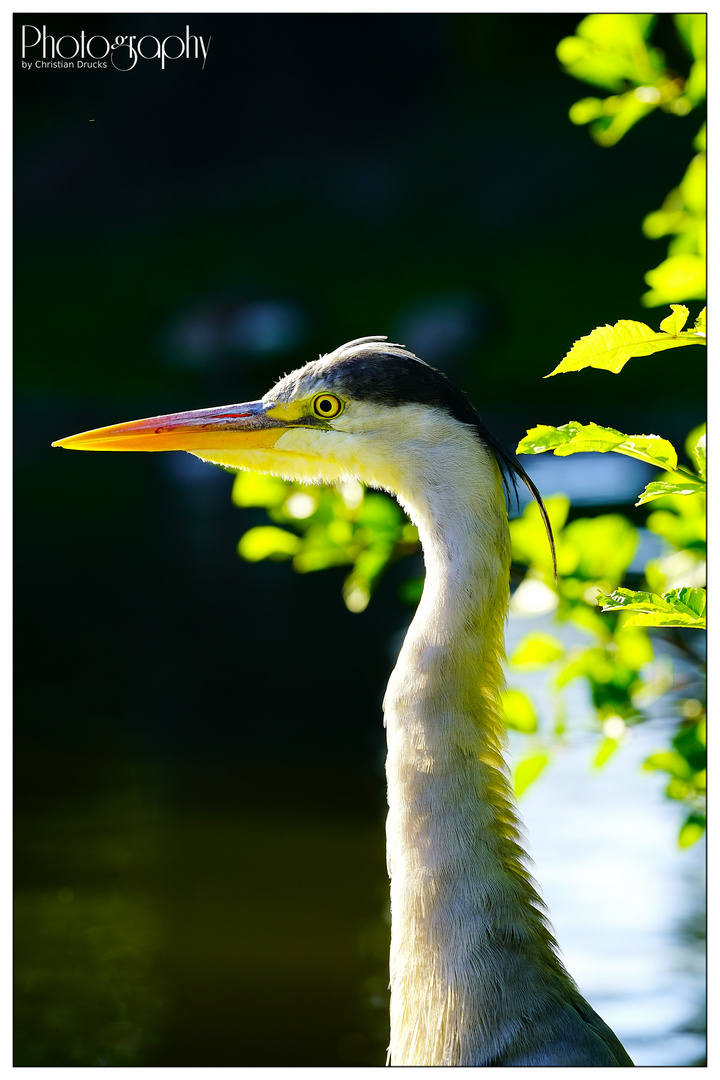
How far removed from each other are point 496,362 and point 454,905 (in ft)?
10.5

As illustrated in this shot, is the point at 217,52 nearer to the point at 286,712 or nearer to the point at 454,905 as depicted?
the point at 454,905

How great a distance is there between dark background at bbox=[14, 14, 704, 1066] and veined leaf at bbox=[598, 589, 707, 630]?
38.9 inches

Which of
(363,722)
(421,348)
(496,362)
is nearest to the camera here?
(363,722)

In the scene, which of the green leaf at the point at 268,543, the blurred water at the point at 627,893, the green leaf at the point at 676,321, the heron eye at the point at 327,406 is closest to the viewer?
the green leaf at the point at 676,321

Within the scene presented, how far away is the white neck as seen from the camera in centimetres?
106

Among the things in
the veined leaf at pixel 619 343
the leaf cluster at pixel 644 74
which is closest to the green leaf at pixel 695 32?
the leaf cluster at pixel 644 74

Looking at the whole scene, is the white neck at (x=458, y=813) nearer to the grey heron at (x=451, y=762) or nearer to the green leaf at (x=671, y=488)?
the grey heron at (x=451, y=762)

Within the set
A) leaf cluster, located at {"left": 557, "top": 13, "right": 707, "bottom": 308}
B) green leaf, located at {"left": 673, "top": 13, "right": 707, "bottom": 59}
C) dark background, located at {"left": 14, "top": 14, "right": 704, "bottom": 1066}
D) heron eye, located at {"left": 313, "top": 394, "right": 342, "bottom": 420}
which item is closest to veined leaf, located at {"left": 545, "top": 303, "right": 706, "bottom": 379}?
leaf cluster, located at {"left": 557, "top": 13, "right": 707, "bottom": 308}

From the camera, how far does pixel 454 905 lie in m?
1.07

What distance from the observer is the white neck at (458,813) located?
1062 mm

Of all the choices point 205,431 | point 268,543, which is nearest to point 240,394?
point 268,543

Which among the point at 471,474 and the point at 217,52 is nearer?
the point at 471,474

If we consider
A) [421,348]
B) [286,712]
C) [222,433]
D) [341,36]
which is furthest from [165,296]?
[222,433]

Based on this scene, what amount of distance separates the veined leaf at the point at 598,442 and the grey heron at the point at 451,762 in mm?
186
